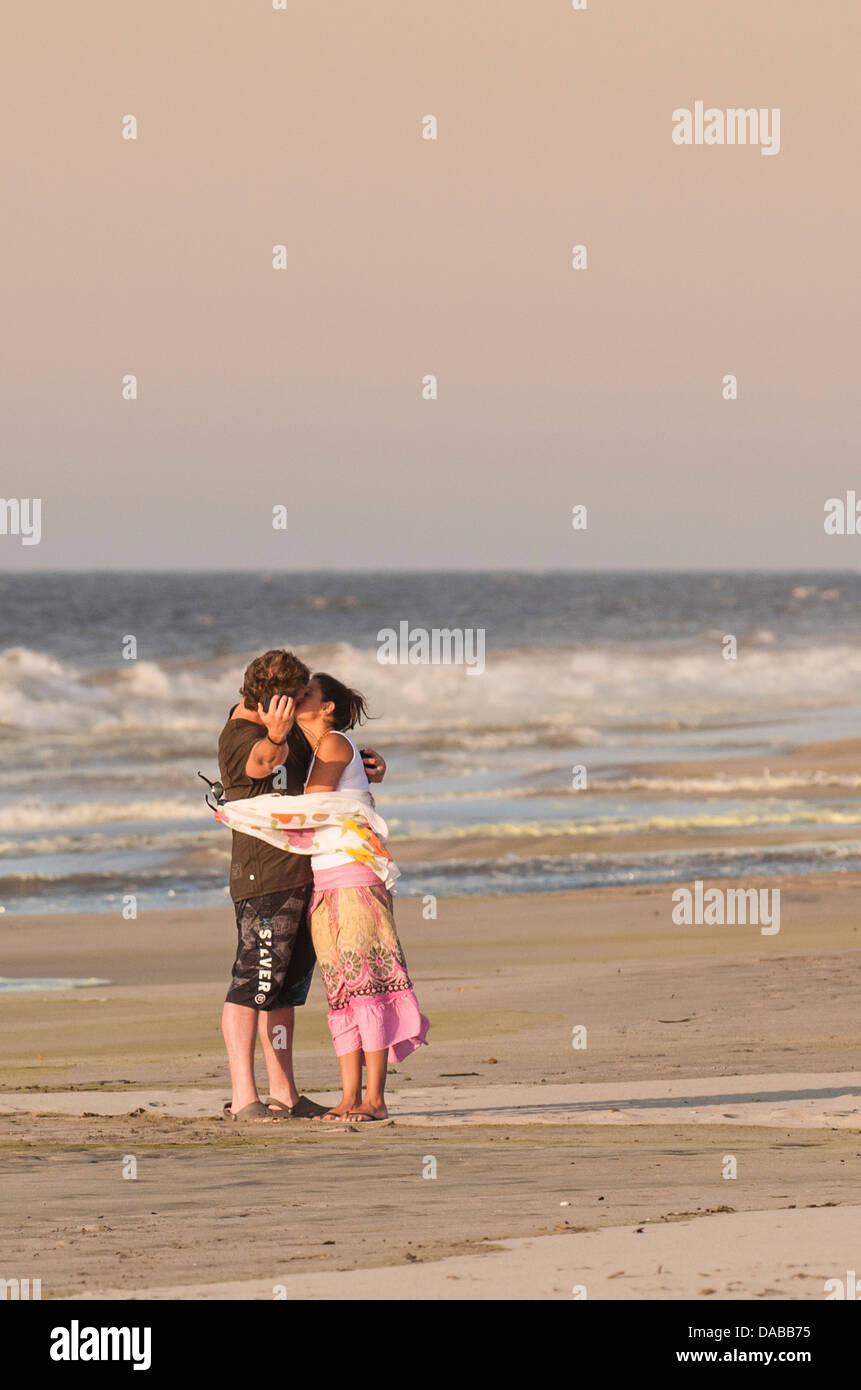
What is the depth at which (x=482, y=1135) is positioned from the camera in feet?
23.2

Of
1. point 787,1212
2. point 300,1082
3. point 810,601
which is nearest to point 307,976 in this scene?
point 300,1082

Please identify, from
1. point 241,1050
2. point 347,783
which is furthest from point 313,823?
point 241,1050

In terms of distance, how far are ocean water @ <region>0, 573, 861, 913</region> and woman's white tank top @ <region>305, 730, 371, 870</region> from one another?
7.37 metres

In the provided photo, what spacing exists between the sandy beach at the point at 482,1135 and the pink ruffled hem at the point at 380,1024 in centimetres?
31

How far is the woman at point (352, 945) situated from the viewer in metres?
7.36

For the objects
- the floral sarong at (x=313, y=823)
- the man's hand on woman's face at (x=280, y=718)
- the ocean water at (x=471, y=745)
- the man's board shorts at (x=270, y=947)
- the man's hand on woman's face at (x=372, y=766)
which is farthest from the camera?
the ocean water at (x=471, y=745)

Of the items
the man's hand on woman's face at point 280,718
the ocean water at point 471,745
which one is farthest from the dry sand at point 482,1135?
the ocean water at point 471,745

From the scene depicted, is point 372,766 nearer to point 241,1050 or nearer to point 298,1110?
point 241,1050

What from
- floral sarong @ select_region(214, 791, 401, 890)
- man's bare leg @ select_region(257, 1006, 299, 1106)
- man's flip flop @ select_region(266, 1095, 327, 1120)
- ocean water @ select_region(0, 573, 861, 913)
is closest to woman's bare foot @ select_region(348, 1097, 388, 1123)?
man's flip flop @ select_region(266, 1095, 327, 1120)

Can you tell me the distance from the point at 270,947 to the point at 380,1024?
0.51 metres

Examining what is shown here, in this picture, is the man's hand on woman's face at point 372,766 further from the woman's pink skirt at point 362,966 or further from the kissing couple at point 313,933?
the woman's pink skirt at point 362,966

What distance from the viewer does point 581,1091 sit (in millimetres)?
8086

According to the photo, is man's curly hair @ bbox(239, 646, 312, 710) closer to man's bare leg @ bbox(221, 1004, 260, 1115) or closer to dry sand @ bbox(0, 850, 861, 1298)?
man's bare leg @ bbox(221, 1004, 260, 1115)
